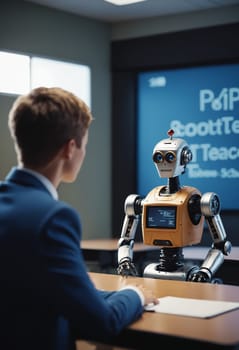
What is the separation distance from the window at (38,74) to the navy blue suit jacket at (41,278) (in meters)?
3.79

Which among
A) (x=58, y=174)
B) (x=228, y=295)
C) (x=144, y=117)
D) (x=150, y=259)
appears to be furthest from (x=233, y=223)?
(x=58, y=174)

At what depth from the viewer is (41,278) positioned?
4.82 feet

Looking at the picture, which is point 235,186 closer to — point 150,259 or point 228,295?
point 150,259

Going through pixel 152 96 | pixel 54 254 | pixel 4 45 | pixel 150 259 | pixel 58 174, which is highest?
pixel 4 45

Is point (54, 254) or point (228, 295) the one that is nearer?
point (54, 254)

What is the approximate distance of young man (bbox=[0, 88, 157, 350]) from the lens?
147 cm

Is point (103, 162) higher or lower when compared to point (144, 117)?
lower

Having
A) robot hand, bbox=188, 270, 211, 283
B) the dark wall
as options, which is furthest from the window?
robot hand, bbox=188, 270, 211, 283

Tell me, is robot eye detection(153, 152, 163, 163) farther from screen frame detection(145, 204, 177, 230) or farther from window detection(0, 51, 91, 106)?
window detection(0, 51, 91, 106)

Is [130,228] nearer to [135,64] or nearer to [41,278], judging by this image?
[41,278]

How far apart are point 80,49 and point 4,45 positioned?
2.85ft

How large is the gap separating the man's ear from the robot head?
156 cm

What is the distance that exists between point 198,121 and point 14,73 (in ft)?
5.36

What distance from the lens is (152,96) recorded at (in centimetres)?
595
